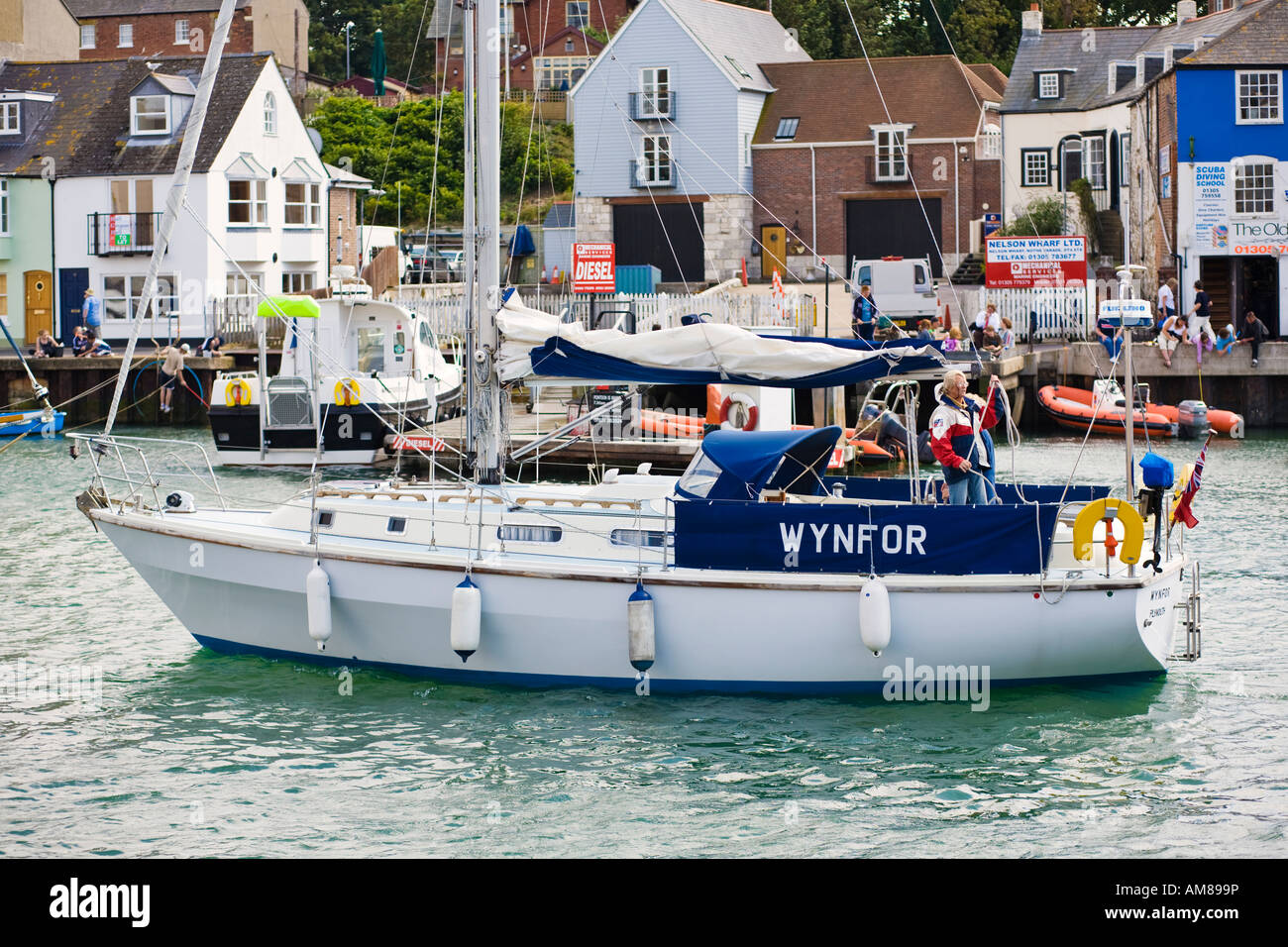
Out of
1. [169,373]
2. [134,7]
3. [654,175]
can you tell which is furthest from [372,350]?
[134,7]

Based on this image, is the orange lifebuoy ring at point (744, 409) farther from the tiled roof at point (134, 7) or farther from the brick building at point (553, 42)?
the tiled roof at point (134, 7)

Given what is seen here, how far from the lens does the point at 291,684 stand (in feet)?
48.5

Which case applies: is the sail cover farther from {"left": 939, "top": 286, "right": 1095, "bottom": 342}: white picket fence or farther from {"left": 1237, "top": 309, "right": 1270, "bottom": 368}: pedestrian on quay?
{"left": 939, "top": 286, "right": 1095, "bottom": 342}: white picket fence

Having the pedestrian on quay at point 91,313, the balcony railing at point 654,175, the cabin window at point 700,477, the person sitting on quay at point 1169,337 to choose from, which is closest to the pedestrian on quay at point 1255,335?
the person sitting on quay at point 1169,337

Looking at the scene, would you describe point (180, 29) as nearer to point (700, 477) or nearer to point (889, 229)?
point (889, 229)

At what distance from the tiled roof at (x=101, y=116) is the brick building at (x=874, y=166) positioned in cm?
1891

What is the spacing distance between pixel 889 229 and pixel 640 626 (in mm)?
46262

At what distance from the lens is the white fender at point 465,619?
44.4 ft

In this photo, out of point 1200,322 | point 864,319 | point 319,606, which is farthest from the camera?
point 1200,322

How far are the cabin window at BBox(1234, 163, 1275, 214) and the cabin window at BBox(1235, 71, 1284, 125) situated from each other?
1219 mm

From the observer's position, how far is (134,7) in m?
85.0

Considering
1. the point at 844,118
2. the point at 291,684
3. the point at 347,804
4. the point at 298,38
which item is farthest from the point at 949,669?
the point at 298,38

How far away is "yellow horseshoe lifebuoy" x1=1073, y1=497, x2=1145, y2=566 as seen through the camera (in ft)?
42.5

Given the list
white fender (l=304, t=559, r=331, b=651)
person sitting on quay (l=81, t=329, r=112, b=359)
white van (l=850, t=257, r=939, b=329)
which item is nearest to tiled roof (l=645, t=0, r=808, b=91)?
white van (l=850, t=257, r=939, b=329)
